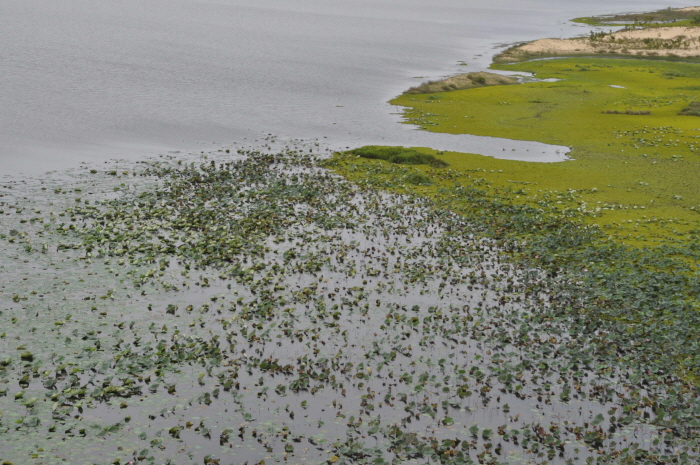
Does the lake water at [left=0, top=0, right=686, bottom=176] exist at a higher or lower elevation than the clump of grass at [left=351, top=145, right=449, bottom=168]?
higher

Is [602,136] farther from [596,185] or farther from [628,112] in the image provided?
[596,185]

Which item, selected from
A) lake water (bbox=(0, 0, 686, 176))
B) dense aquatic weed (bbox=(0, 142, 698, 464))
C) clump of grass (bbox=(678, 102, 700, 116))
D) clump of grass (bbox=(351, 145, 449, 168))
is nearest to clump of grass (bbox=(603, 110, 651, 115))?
clump of grass (bbox=(678, 102, 700, 116))

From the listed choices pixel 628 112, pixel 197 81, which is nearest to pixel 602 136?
pixel 628 112

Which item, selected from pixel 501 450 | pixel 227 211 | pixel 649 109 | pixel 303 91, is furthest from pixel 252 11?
pixel 501 450

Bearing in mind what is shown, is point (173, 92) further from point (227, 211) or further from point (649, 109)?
point (649, 109)

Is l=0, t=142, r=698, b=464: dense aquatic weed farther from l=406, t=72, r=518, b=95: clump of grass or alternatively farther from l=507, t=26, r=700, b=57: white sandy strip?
l=507, t=26, r=700, b=57: white sandy strip

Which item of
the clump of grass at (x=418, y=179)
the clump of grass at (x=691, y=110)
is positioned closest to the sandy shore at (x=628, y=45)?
the clump of grass at (x=691, y=110)
